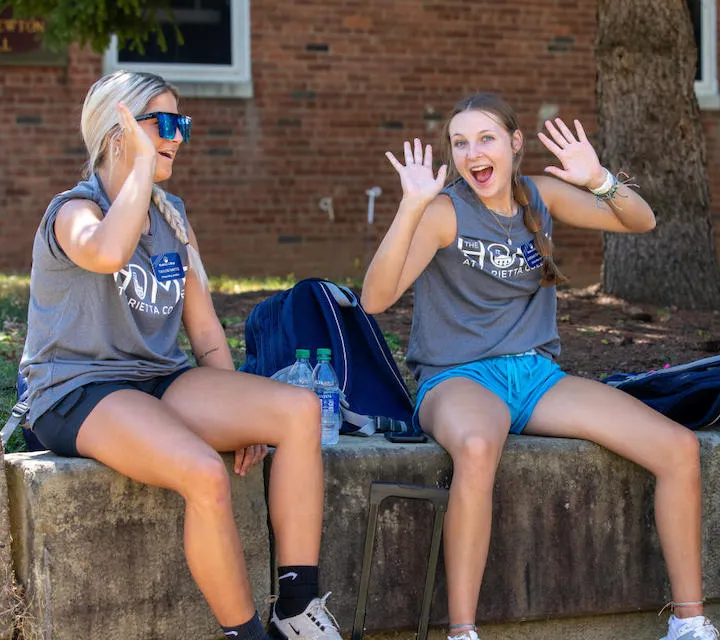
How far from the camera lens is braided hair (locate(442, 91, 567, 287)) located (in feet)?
14.1

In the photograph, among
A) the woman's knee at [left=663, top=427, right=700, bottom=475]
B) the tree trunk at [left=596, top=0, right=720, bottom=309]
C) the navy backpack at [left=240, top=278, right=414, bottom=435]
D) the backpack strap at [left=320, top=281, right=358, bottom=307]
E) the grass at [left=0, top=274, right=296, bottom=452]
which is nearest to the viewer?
the woman's knee at [left=663, top=427, right=700, bottom=475]

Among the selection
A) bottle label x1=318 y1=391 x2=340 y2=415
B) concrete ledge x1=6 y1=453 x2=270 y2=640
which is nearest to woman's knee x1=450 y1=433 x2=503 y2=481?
bottle label x1=318 y1=391 x2=340 y2=415

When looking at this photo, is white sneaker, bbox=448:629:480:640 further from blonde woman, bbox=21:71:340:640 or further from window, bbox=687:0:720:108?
window, bbox=687:0:720:108

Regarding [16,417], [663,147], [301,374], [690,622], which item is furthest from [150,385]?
[663,147]

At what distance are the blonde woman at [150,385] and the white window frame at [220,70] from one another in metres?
7.28

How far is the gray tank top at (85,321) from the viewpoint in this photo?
361 cm

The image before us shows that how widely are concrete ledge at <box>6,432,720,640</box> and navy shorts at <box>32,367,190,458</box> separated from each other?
58 millimetres

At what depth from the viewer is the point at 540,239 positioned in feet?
14.1

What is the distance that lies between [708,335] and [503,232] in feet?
8.87

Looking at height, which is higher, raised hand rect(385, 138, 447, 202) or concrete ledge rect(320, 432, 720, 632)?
raised hand rect(385, 138, 447, 202)

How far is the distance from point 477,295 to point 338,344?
0.55 metres

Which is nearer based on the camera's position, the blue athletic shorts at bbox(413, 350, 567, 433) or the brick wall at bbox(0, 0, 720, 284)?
the blue athletic shorts at bbox(413, 350, 567, 433)

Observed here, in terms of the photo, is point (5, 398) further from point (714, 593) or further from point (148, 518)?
point (714, 593)

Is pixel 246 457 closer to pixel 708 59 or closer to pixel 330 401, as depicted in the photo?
pixel 330 401
